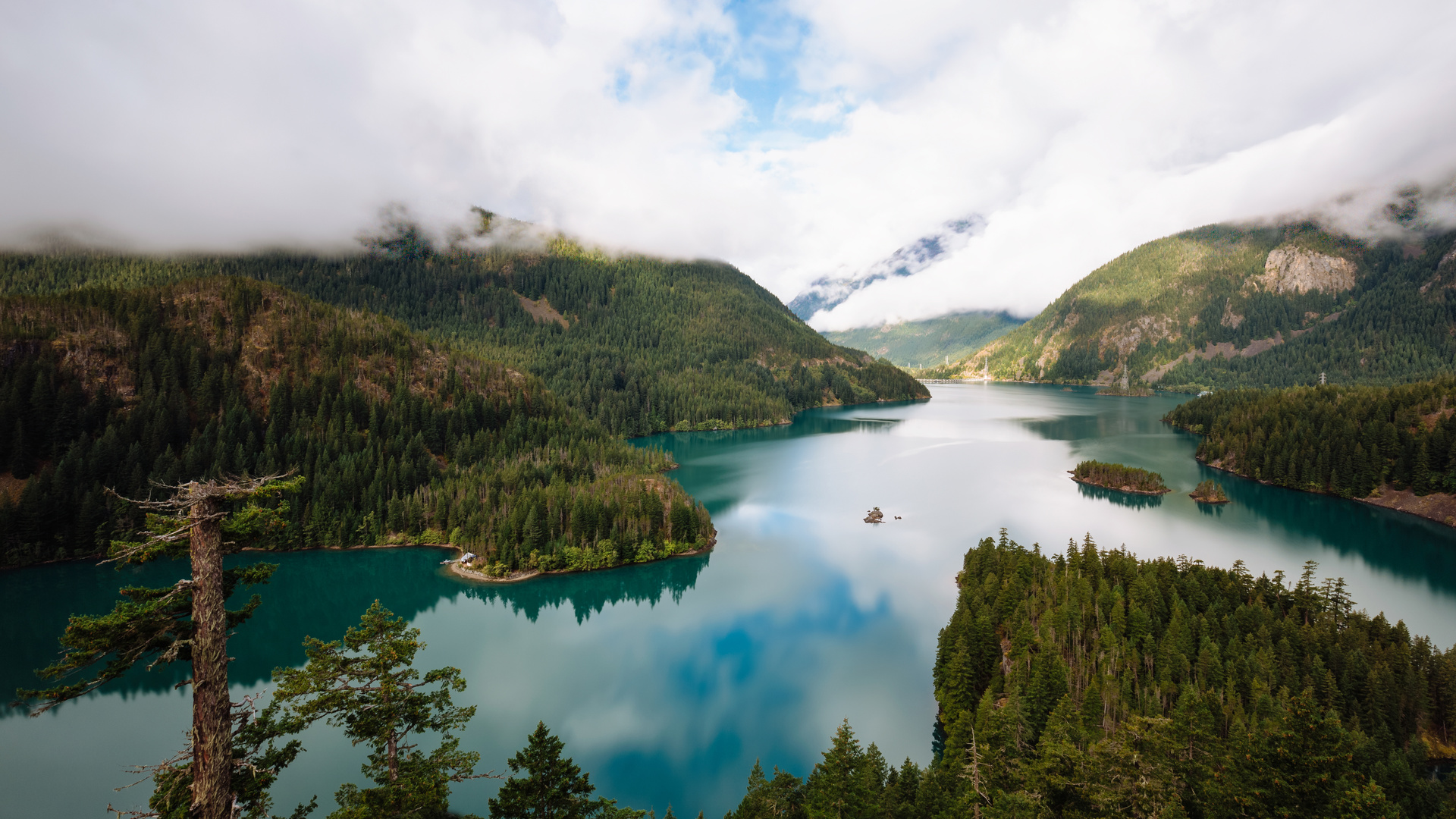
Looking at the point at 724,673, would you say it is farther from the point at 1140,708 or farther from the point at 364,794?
the point at 364,794

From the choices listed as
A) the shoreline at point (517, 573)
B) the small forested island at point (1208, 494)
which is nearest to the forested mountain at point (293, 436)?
the shoreline at point (517, 573)

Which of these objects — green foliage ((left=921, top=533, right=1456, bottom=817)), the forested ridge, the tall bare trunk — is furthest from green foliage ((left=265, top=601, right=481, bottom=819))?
the forested ridge

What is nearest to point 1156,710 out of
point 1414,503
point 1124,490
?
point 1124,490

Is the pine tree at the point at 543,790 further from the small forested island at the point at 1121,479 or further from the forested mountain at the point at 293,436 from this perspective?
the small forested island at the point at 1121,479

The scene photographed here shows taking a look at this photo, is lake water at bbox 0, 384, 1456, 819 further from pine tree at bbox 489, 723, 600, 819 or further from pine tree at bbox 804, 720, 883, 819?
pine tree at bbox 489, 723, 600, 819

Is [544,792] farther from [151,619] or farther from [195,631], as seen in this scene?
[151,619]

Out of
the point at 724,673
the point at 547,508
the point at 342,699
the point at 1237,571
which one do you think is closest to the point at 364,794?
the point at 342,699
